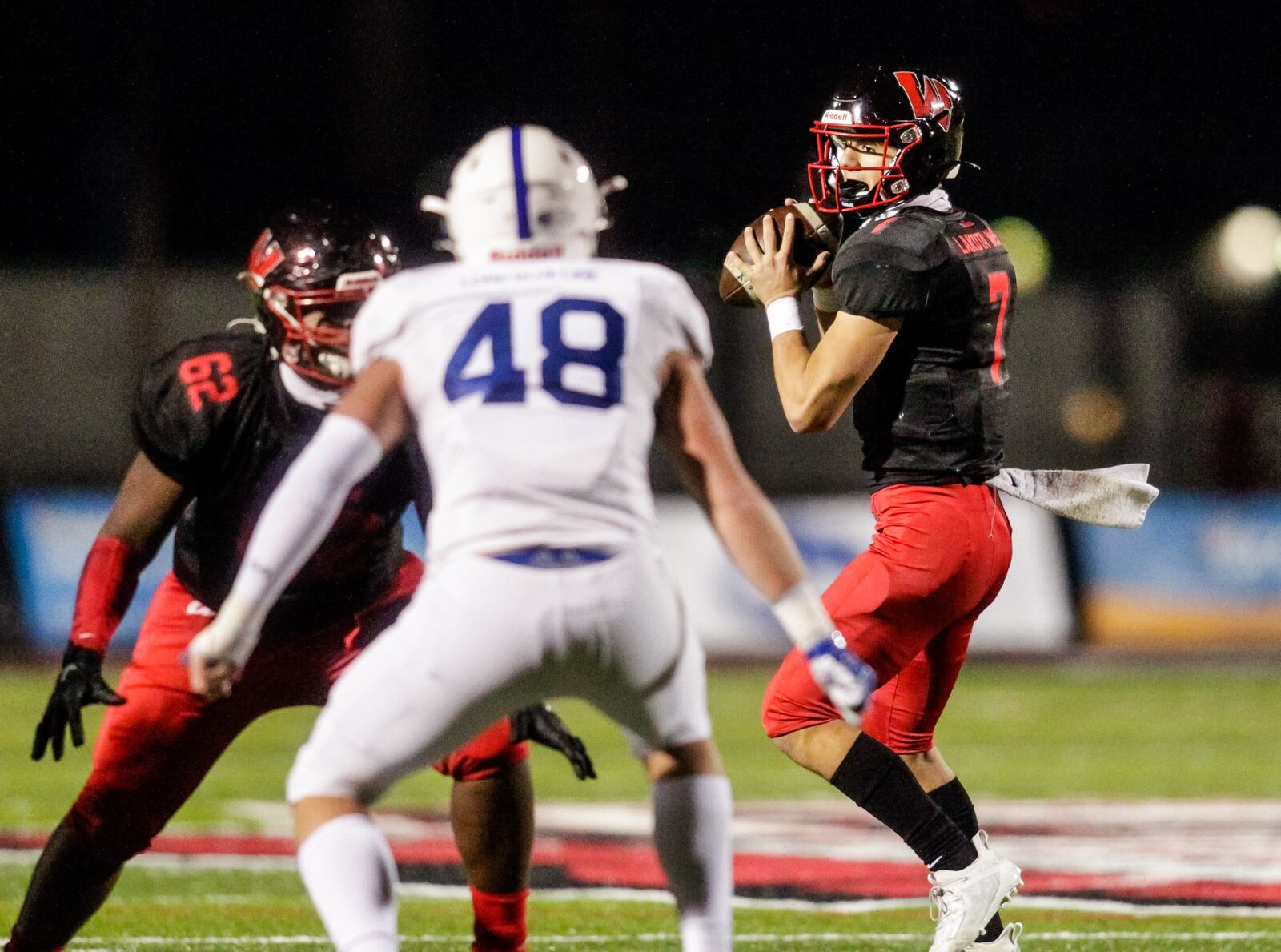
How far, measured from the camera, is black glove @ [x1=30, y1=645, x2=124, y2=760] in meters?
3.71

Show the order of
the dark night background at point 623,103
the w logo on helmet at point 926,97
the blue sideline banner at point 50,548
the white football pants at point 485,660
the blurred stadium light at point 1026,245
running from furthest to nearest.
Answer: the blurred stadium light at point 1026,245
the dark night background at point 623,103
the blue sideline banner at point 50,548
the w logo on helmet at point 926,97
the white football pants at point 485,660

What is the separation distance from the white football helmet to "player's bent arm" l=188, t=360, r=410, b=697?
0.33 m

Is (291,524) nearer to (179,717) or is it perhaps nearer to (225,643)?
(225,643)

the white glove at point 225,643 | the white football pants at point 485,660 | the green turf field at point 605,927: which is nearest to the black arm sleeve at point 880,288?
the white football pants at point 485,660

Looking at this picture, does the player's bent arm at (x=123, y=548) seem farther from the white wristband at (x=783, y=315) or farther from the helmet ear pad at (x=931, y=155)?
the helmet ear pad at (x=931, y=155)

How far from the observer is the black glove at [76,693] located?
371cm

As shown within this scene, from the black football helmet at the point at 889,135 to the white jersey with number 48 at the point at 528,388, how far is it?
51.3 inches

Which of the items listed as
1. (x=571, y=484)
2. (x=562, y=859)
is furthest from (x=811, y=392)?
(x=562, y=859)

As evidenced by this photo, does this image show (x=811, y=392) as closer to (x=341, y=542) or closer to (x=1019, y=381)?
(x=341, y=542)

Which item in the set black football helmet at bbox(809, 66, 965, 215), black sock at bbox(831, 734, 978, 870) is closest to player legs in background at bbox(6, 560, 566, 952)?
black sock at bbox(831, 734, 978, 870)

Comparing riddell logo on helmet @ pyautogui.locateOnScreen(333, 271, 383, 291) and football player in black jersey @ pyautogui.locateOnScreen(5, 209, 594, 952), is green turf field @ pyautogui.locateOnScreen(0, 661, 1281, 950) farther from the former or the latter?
riddell logo on helmet @ pyautogui.locateOnScreen(333, 271, 383, 291)

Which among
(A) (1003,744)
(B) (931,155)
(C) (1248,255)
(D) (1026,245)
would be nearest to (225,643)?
(B) (931,155)

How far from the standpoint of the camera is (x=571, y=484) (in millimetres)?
2955

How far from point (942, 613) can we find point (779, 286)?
2.63 ft
